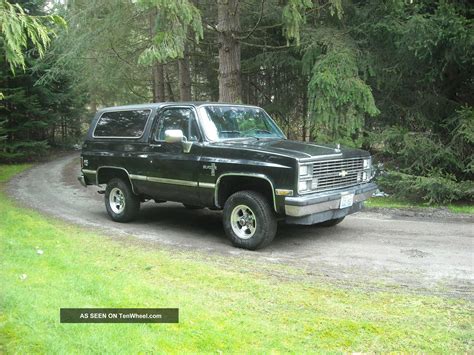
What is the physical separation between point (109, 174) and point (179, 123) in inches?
87.5

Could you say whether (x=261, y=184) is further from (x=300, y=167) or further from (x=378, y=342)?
(x=378, y=342)

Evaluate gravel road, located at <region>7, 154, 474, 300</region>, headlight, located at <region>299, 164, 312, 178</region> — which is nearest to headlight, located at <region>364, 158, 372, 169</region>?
gravel road, located at <region>7, 154, 474, 300</region>

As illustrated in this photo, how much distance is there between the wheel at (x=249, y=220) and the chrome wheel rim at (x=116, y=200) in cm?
282

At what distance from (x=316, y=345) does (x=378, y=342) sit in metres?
0.52

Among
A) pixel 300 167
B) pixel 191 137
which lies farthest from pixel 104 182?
pixel 300 167

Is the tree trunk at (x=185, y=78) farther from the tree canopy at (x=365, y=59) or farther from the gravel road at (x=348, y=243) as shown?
the gravel road at (x=348, y=243)

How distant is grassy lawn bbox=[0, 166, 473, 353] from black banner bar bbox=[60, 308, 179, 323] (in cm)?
9

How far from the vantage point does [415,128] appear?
11477 mm

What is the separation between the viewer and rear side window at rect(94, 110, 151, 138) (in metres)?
8.27

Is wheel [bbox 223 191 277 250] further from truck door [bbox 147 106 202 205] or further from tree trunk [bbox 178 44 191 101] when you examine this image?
tree trunk [bbox 178 44 191 101]

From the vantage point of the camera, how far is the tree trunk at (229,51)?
1199 cm

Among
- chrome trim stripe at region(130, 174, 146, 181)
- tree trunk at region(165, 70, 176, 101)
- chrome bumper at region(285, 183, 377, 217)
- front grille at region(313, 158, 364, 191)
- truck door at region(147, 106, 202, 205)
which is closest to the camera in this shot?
chrome bumper at region(285, 183, 377, 217)

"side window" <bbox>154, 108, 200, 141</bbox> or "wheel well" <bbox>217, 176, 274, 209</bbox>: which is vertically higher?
"side window" <bbox>154, 108, 200, 141</bbox>

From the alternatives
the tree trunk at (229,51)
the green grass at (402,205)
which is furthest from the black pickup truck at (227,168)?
the tree trunk at (229,51)
